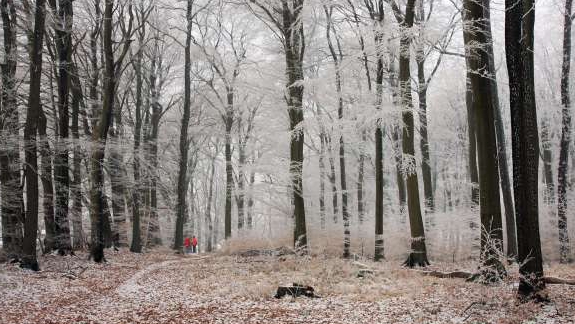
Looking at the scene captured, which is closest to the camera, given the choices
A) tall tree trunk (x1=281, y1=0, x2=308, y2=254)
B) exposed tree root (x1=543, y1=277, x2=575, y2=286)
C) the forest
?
the forest

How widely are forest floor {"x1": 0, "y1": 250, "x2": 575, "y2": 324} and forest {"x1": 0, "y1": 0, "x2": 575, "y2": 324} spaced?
0.06 m

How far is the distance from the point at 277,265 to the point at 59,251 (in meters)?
7.78

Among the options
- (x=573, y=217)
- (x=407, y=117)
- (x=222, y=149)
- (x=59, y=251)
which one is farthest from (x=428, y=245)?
(x=222, y=149)

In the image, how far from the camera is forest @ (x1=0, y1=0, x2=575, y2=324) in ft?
24.1

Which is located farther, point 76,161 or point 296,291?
point 76,161

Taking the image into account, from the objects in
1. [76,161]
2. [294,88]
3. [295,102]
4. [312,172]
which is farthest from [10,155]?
A: [312,172]

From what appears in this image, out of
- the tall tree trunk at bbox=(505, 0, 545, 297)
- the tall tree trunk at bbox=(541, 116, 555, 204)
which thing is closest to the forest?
the tall tree trunk at bbox=(505, 0, 545, 297)

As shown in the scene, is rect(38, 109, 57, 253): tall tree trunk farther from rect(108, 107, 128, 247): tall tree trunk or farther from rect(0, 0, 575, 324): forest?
rect(108, 107, 128, 247): tall tree trunk

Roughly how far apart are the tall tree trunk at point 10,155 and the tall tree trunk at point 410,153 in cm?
1038

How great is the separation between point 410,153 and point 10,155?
11603 millimetres

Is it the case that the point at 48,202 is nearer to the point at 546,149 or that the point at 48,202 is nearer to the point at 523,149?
the point at 523,149

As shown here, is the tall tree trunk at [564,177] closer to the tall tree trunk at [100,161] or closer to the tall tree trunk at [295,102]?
the tall tree trunk at [295,102]

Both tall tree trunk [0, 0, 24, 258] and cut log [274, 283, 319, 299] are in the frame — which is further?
tall tree trunk [0, 0, 24, 258]

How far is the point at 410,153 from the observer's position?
496 inches
